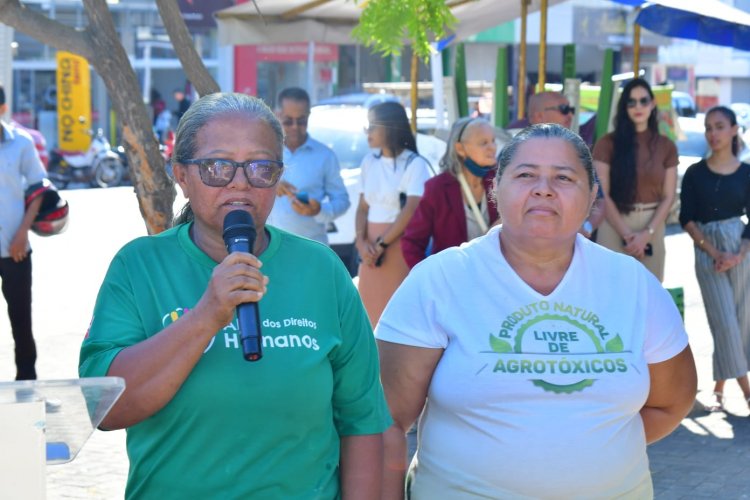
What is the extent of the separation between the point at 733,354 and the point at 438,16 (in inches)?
136

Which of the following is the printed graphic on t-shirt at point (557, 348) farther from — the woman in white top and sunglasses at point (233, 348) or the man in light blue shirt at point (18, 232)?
the man in light blue shirt at point (18, 232)

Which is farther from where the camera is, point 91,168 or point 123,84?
point 91,168

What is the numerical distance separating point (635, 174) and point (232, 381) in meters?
5.69

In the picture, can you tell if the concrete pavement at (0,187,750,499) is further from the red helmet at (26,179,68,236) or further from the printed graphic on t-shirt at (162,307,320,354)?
the printed graphic on t-shirt at (162,307,320,354)

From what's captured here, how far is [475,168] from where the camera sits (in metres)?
6.52

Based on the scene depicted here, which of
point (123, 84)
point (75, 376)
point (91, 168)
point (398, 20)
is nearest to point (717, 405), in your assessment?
A: point (398, 20)

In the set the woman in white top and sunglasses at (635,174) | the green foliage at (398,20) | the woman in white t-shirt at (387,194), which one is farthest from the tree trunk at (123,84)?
Result: the woman in white top and sunglasses at (635,174)

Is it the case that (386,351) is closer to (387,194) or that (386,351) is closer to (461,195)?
(461,195)

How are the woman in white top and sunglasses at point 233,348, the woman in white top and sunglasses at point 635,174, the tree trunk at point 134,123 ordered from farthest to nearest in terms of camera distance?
the woman in white top and sunglasses at point 635,174
the tree trunk at point 134,123
the woman in white top and sunglasses at point 233,348

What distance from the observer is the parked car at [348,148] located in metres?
12.5

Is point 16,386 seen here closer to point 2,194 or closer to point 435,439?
point 435,439

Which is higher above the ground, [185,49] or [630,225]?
[185,49]

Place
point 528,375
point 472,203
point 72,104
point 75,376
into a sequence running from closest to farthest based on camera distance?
point 528,375 < point 472,203 < point 75,376 < point 72,104

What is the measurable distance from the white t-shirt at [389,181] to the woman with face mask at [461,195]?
1143mm
